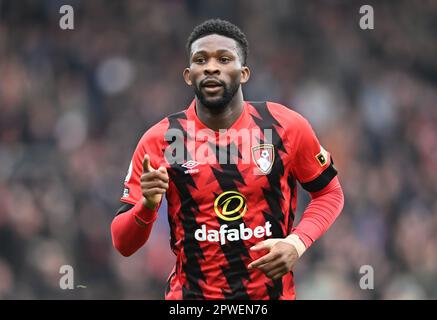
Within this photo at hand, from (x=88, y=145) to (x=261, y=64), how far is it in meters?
2.90

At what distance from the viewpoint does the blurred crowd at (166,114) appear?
1073 cm

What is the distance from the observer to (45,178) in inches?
430

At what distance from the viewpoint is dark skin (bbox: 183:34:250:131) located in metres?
5.38

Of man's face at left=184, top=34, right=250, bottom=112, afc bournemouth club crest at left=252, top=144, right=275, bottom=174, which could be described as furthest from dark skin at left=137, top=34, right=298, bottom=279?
afc bournemouth club crest at left=252, top=144, right=275, bottom=174

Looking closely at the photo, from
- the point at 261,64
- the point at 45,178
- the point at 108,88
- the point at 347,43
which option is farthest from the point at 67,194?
the point at 347,43

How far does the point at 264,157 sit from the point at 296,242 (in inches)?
21.6

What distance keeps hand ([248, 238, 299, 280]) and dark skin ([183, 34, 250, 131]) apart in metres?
0.85

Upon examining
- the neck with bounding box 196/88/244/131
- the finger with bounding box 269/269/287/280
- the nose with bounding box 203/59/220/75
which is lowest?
the finger with bounding box 269/269/287/280

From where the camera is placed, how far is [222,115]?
217 inches

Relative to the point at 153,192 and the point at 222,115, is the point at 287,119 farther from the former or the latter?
the point at 153,192

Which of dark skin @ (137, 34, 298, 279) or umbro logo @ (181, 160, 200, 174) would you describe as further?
umbro logo @ (181, 160, 200, 174)

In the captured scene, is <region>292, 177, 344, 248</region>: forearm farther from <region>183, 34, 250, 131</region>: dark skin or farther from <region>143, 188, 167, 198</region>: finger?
<region>143, 188, 167, 198</region>: finger

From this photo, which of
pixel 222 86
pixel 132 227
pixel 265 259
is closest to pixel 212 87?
pixel 222 86

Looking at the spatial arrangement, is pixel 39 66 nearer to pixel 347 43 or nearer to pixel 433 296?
pixel 347 43
